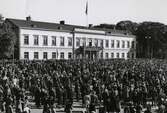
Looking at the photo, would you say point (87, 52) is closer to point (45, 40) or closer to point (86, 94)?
point (45, 40)

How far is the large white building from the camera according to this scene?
57.3m

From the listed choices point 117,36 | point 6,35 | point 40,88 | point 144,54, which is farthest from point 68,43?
point 40,88

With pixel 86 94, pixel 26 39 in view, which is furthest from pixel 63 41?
pixel 86 94

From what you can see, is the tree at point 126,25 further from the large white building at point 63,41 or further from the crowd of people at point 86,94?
the crowd of people at point 86,94

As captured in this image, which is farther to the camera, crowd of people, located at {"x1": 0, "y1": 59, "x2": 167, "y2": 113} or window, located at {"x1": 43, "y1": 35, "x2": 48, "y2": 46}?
window, located at {"x1": 43, "y1": 35, "x2": 48, "y2": 46}

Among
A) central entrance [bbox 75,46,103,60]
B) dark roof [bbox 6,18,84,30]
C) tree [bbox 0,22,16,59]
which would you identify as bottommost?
central entrance [bbox 75,46,103,60]

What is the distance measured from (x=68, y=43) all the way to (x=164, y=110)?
50.0 m

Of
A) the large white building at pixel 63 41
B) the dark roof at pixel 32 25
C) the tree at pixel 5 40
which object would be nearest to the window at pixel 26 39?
the large white building at pixel 63 41

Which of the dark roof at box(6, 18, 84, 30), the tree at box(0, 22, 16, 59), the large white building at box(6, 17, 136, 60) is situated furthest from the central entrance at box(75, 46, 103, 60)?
the tree at box(0, 22, 16, 59)

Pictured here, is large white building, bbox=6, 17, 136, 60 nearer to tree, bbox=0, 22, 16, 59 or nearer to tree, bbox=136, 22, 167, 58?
tree, bbox=0, 22, 16, 59

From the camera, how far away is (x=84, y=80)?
25.1m

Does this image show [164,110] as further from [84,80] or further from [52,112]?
[84,80]

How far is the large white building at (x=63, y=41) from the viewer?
5728 centimetres

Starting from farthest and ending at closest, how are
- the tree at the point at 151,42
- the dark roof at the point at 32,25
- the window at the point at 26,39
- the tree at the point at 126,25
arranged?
the tree at the point at 126,25 → the tree at the point at 151,42 → the window at the point at 26,39 → the dark roof at the point at 32,25
